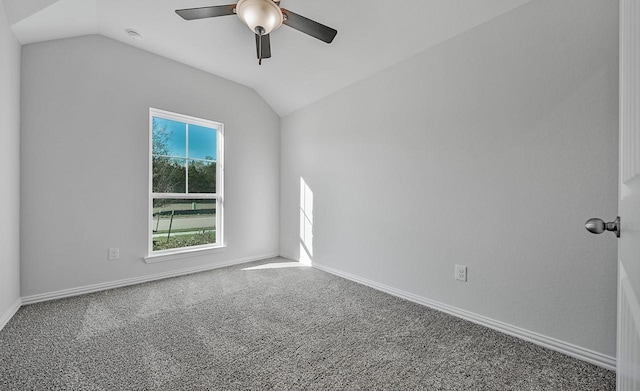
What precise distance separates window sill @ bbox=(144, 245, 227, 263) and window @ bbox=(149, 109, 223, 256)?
6cm

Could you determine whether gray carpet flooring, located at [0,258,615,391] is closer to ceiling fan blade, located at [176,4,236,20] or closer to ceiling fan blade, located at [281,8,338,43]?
ceiling fan blade, located at [281,8,338,43]

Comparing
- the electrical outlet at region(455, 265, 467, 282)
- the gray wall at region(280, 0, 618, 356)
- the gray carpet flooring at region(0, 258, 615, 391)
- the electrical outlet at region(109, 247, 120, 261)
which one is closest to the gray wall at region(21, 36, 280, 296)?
the electrical outlet at region(109, 247, 120, 261)

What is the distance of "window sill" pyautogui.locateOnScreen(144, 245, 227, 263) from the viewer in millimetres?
3084

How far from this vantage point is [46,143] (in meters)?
2.48

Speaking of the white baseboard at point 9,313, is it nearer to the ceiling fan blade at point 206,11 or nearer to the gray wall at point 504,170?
the ceiling fan blade at point 206,11

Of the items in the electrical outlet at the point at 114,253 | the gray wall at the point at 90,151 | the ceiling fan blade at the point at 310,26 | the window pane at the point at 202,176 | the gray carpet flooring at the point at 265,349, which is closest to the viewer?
the gray carpet flooring at the point at 265,349

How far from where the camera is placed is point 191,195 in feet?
11.3

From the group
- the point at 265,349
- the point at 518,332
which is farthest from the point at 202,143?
the point at 518,332

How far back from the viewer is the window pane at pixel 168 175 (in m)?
3.20

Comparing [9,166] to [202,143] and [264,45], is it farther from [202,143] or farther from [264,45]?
[264,45]

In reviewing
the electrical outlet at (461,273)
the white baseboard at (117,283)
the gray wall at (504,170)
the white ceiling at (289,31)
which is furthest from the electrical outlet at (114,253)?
the electrical outlet at (461,273)

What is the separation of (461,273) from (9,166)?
3680 millimetres

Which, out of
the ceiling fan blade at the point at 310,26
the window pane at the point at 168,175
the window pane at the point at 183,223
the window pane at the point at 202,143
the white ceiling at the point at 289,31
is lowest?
the window pane at the point at 183,223

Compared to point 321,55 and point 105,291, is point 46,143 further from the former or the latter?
point 321,55
